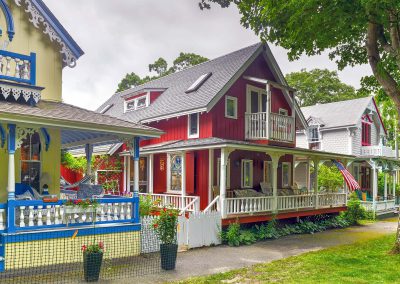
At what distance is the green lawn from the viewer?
9.09 m

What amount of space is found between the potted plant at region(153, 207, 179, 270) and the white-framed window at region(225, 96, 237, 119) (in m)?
8.53

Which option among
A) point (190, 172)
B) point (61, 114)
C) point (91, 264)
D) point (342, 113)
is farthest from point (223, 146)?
point (342, 113)

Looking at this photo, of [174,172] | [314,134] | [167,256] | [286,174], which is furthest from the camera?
[314,134]

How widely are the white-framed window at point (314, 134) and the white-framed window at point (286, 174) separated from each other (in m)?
11.2

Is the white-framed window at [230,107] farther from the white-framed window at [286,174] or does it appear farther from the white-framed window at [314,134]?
the white-framed window at [314,134]

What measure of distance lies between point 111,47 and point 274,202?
14.1 meters

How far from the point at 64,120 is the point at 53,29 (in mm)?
4311

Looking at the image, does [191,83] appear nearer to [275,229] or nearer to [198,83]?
[198,83]

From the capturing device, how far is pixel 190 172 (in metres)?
17.9

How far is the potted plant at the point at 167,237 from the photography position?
32.7 ft

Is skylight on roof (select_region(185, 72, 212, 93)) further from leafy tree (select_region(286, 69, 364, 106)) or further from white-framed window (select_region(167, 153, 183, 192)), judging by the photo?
leafy tree (select_region(286, 69, 364, 106))

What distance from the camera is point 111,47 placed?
23.6 metres

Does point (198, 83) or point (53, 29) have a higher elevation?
point (53, 29)

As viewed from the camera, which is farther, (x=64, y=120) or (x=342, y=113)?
(x=342, y=113)
